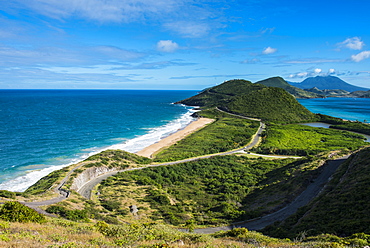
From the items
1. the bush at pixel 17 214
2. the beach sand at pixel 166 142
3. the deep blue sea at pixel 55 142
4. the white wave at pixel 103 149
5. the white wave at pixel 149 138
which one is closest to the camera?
the bush at pixel 17 214

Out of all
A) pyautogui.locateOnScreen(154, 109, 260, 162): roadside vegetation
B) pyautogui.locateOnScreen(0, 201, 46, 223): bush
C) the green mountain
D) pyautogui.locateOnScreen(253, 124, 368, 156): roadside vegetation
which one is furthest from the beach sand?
pyautogui.locateOnScreen(0, 201, 46, 223): bush

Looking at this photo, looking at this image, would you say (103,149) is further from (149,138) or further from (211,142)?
(211,142)

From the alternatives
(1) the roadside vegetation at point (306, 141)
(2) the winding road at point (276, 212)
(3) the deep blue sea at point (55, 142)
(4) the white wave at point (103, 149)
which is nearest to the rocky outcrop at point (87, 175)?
(2) the winding road at point (276, 212)

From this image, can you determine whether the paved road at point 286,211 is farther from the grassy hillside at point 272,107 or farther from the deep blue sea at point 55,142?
the grassy hillside at point 272,107

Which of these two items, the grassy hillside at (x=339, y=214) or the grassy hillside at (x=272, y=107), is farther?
the grassy hillside at (x=272, y=107)

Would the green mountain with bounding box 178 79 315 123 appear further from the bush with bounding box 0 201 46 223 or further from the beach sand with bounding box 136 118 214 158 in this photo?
the bush with bounding box 0 201 46 223

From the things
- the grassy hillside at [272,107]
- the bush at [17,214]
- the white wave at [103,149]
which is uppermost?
the grassy hillside at [272,107]
